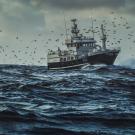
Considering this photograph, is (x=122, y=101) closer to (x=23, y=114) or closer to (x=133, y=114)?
(x=133, y=114)

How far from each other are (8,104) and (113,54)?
99853mm

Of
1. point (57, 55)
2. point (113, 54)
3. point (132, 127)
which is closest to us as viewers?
point (132, 127)

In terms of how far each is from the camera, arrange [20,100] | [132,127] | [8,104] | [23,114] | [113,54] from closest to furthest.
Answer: [132,127] → [23,114] → [8,104] → [20,100] → [113,54]

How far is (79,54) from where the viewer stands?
134 metres

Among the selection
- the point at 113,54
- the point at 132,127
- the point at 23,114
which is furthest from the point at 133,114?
the point at 113,54

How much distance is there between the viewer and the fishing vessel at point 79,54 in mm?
125769

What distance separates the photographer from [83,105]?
31.8 meters

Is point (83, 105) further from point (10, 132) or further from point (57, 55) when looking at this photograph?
point (57, 55)

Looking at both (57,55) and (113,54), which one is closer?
(113,54)

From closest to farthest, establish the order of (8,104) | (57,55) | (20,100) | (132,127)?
(132,127), (8,104), (20,100), (57,55)

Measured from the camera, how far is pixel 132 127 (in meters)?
23.2

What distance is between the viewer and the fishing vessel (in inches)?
4952

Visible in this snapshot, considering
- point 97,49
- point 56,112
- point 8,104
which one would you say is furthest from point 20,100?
point 97,49

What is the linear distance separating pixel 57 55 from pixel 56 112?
11105cm
